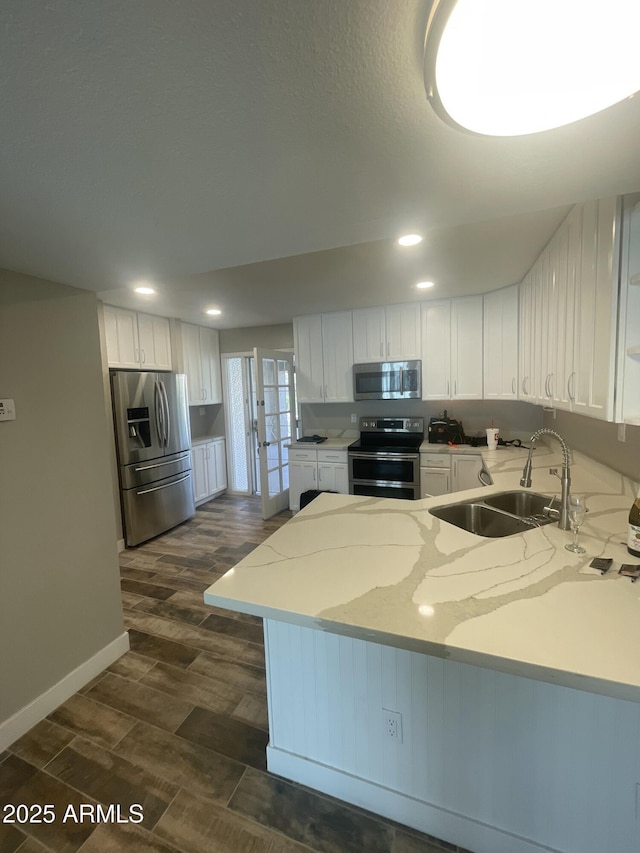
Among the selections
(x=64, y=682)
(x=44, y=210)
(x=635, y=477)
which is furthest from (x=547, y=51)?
(x=64, y=682)

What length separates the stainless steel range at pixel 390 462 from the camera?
3682 mm

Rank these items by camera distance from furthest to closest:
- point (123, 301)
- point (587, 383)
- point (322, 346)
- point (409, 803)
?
point (322, 346) < point (123, 301) < point (587, 383) < point (409, 803)

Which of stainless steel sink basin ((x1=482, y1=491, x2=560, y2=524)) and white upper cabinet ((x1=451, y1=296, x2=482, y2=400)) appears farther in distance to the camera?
white upper cabinet ((x1=451, y1=296, x2=482, y2=400))

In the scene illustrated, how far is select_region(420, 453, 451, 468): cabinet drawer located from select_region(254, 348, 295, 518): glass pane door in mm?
1752

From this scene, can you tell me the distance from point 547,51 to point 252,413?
488 cm

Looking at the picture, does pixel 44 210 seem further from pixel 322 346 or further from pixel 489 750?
pixel 322 346

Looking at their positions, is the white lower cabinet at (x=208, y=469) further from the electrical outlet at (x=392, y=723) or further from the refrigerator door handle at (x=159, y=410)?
the electrical outlet at (x=392, y=723)

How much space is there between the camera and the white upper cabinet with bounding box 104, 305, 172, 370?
341 cm

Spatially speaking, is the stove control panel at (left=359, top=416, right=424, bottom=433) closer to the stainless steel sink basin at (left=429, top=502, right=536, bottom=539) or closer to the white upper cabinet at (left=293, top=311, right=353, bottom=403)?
the white upper cabinet at (left=293, top=311, right=353, bottom=403)

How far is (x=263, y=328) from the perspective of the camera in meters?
4.93

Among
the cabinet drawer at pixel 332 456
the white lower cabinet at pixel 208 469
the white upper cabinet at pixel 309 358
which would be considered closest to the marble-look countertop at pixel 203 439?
the white lower cabinet at pixel 208 469

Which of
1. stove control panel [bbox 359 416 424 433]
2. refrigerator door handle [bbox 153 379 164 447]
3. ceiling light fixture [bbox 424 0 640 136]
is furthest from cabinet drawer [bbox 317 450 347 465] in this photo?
ceiling light fixture [bbox 424 0 640 136]

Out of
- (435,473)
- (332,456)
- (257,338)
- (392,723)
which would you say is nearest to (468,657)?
(392,723)

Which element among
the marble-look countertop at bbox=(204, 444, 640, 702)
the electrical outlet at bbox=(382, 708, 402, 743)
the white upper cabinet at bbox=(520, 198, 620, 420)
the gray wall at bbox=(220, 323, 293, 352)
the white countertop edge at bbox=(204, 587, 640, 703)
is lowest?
the electrical outlet at bbox=(382, 708, 402, 743)
